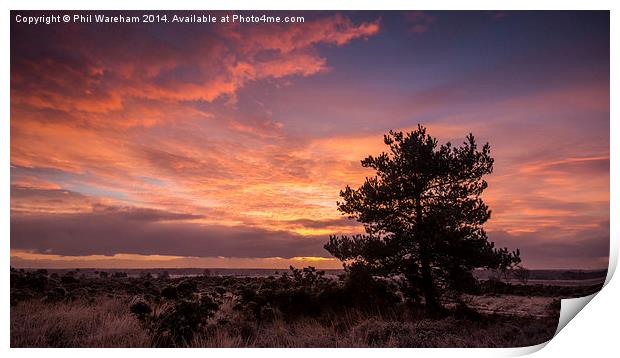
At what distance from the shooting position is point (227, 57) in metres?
9.09

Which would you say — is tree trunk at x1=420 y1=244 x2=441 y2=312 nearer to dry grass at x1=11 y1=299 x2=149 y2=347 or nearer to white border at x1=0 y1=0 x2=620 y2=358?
white border at x1=0 y1=0 x2=620 y2=358

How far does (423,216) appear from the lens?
387 inches

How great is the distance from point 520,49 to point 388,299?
5094 millimetres

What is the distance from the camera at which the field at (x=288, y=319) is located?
27.2 ft

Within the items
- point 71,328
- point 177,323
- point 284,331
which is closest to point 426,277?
point 284,331

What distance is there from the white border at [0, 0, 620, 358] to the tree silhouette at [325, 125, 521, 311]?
62.9 inches

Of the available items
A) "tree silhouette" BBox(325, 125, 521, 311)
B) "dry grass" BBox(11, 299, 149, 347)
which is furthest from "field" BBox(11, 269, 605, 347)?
"tree silhouette" BBox(325, 125, 521, 311)

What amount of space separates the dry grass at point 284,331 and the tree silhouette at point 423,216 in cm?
95
